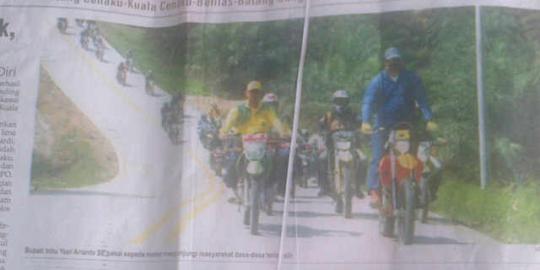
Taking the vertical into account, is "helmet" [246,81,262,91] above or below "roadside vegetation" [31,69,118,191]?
above

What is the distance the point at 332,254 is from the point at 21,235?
24cm

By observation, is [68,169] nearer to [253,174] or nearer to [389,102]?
[253,174]

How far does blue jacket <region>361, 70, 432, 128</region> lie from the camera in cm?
50

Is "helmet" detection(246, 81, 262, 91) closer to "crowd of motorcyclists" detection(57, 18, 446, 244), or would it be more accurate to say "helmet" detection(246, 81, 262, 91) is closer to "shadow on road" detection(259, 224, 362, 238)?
"crowd of motorcyclists" detection(57, 18, 446, 244)

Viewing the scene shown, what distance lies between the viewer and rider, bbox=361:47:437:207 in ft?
1.65

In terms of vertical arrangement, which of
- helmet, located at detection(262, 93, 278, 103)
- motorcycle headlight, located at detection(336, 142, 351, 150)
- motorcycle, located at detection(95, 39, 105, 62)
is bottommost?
motorcycle headlight, located at detection(336, 142, 351, 150)

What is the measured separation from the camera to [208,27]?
0.52 m

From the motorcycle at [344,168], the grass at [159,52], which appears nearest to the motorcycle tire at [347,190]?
the motorcycle at [344,168]

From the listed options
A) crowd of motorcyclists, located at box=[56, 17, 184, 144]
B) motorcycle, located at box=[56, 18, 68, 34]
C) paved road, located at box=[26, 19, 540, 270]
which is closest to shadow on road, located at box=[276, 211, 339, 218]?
paved road, located at box=[26, 19, 540, 270]

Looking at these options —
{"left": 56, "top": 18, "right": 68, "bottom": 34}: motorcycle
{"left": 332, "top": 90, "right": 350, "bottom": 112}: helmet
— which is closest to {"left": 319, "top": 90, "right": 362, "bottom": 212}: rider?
{"left": 332, "top": 90, "right": 350, "bottom": 112}: helmet

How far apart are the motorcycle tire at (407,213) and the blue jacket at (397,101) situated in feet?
0.16

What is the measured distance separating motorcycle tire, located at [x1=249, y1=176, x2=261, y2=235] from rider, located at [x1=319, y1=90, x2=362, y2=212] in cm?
5

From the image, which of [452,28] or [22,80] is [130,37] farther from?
[452,28]

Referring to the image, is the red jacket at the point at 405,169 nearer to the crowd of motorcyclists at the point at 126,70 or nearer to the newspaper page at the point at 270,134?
the newspaper page at the point at 270,134
